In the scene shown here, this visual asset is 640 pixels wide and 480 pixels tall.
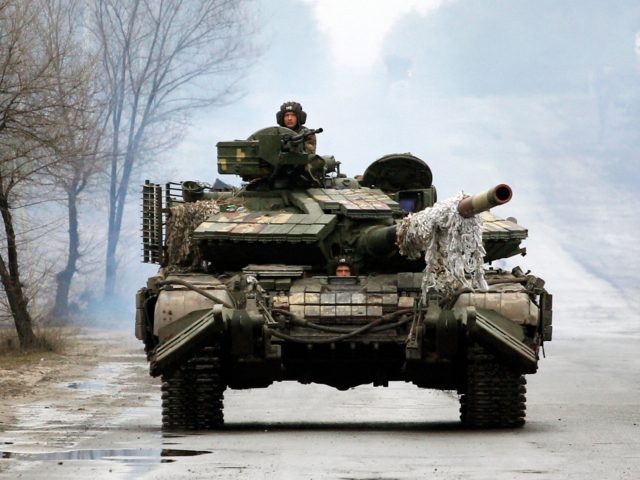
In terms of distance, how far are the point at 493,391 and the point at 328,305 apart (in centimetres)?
186

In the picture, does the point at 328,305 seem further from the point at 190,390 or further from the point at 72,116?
the point at 72,116

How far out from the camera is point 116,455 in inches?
620

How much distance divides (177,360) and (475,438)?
2.96 meters

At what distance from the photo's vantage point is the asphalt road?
1443 centimetres

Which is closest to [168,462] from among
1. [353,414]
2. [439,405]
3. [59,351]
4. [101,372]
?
[353,414]

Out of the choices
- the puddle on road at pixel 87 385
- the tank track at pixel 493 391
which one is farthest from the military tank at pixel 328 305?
the puddle on road at pixel 87 385

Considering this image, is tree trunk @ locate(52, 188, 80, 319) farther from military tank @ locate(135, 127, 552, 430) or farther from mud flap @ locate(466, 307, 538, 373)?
mud flap @ locate(466, 307, 538, 373)

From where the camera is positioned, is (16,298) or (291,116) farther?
(16,298)

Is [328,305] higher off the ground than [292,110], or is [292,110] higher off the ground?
[292,110]

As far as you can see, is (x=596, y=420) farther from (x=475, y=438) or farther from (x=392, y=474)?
(x=392, y=474)

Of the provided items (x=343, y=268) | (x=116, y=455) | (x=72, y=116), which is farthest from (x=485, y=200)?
(x=72, y=116)

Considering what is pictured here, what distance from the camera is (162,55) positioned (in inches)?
2286

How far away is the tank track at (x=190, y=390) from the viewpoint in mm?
18828

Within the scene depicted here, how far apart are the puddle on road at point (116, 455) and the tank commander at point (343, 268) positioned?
4.66m
